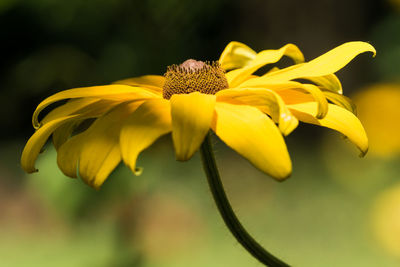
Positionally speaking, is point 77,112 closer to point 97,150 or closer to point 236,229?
point 97,150

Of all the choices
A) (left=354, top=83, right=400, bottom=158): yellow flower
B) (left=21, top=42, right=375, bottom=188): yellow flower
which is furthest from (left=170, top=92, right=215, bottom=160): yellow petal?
(left=354, top=83, right=400, bottom=158): yellow flower

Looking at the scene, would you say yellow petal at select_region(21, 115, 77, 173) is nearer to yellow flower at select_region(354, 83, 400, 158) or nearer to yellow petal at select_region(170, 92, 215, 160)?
yellow petal at select_region(170, 92, 215, 160)

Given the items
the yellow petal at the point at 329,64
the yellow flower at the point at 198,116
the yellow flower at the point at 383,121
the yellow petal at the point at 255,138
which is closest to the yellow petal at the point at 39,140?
the yellow flower at the point at 198,116

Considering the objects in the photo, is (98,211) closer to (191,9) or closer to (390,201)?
(191,9)

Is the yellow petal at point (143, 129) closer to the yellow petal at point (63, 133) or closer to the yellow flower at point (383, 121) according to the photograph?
the yellow petal at point (63, 133)

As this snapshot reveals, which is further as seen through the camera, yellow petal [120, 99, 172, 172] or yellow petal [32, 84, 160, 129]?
yellow petal [32, 84, 160, 129]

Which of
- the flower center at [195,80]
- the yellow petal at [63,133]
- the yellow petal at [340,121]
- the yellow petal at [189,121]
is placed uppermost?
the yellow petal at [189,121]
